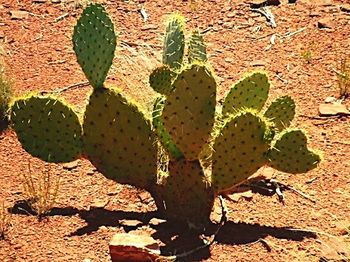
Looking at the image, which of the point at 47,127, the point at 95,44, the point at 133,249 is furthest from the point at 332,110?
the point at 133,249

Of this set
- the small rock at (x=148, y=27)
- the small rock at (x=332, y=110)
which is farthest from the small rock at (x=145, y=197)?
the small rock at (x=148, y=27)

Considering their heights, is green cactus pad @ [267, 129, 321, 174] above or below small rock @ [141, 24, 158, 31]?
below

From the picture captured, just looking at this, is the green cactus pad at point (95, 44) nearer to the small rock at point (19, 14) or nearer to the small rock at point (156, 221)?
the small rock at point (156, 221)

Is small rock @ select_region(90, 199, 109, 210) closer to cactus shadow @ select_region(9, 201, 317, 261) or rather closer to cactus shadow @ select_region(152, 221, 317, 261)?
cactus shadow @ select_region(9, 201, 317, 261)

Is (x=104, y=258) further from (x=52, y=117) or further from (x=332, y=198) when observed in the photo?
(x=332, y=198)

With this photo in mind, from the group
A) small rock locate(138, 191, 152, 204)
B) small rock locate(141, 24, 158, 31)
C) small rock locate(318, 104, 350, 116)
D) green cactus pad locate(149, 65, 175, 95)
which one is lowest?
small rock locate(138, 191, 152, 204)

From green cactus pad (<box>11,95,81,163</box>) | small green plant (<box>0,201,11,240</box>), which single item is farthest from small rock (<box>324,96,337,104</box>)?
small green plant (<box>0,201,11,240</box>)
